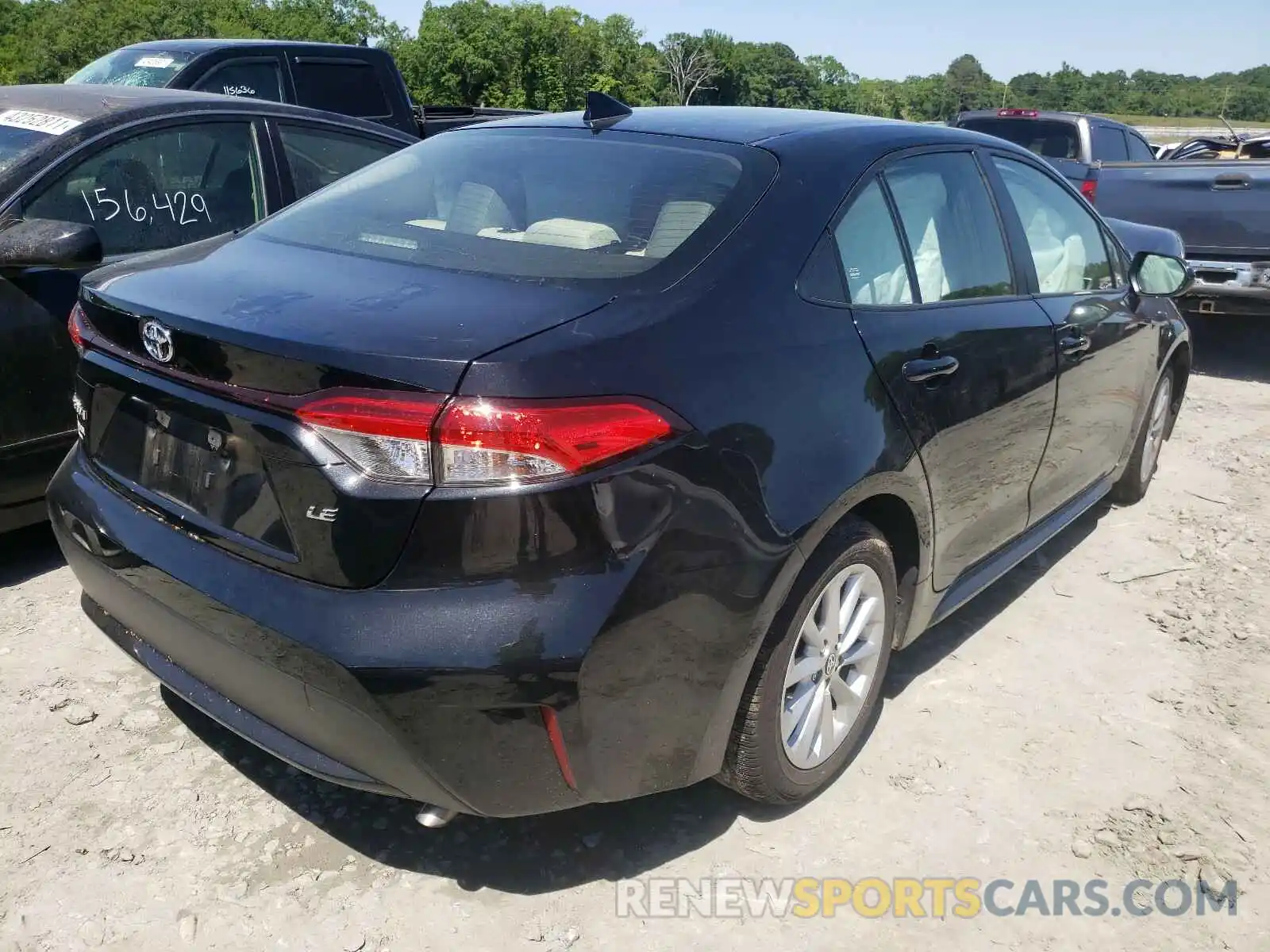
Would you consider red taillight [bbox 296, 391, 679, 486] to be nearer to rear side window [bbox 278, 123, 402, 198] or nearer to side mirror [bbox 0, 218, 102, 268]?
side mirror [bbox 0, 218, 102, 268]

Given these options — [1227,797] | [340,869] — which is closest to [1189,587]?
[1227,797]

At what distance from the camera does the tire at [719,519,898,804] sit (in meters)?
2.43

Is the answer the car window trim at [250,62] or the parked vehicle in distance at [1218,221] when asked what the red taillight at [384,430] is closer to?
the car window trim at [250,62]

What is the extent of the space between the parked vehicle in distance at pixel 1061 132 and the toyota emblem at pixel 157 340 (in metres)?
9.54

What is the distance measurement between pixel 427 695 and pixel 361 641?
157 millimetres

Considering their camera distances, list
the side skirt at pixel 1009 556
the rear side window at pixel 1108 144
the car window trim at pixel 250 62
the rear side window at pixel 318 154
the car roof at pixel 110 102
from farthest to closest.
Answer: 1. the rear side window at pixel 1108 144
2. the car window trim at pixel 250 62
3. the rear side window at pixel 318 154
4. the car roof at pixel 110 102
5. the side skirt at pixel 1009 556

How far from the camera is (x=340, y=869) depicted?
8.11 feet

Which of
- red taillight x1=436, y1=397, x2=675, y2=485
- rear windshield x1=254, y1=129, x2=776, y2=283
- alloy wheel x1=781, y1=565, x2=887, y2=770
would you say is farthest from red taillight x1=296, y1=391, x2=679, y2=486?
alloy wheel x1=781, y1=565, x2=887, y2=770

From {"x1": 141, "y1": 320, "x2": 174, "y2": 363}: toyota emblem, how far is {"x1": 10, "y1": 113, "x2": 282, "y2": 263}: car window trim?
177 centimetres

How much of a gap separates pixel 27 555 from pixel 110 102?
175 cm

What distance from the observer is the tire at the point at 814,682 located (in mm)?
2434

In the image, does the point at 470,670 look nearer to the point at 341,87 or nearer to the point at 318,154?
the point at 318,154

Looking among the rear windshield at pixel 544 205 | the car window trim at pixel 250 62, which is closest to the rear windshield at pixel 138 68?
the car window trim at pixel 250 62

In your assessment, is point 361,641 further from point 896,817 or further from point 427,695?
point 896,817
